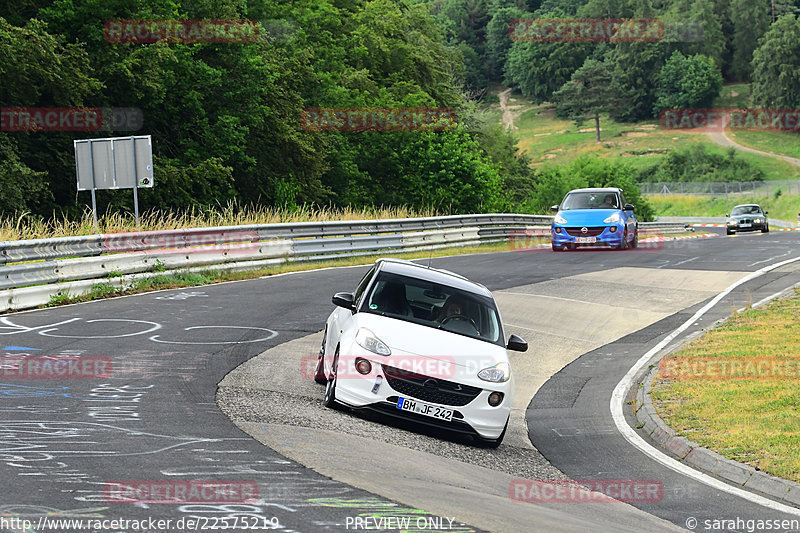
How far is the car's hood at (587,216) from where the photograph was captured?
95.3 ft

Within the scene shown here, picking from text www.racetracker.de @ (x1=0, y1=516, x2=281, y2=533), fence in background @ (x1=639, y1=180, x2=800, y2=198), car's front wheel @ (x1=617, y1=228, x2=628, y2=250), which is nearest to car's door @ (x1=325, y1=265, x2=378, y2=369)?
text www.racetracker.de @ (x1=0, y1=516, x2=281, y2=533)

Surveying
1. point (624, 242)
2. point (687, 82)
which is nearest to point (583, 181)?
point (624, 242)

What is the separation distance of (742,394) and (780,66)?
503 ft

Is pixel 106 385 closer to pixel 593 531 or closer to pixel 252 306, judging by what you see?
pixel 593 531

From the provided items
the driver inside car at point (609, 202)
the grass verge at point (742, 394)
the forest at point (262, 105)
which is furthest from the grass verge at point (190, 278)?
the forest at point (262, 105)

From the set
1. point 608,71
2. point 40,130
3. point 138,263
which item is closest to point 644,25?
point 608,71

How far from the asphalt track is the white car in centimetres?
93

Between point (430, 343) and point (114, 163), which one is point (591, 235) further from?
point (430, 343)

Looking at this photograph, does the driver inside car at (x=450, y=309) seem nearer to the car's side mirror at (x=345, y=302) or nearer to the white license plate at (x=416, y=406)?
the car's side mirror at (x=345, y=302)

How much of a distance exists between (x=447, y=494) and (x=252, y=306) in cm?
1018

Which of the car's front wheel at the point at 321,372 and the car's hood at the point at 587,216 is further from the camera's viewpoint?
the car's hood at the point at 587,216

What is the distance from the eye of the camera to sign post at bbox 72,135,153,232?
20.6 m

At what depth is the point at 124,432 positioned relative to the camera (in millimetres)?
7965

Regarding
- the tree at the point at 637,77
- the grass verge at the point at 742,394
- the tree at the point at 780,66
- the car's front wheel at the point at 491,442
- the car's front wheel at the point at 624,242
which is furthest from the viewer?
the tree at the point at 637,77
